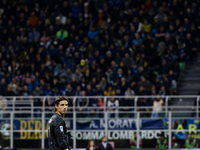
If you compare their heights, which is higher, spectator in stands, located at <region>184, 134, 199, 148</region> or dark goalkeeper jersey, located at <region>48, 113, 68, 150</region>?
spectator in stands, located at <region>184, 134, 199, 148</region>

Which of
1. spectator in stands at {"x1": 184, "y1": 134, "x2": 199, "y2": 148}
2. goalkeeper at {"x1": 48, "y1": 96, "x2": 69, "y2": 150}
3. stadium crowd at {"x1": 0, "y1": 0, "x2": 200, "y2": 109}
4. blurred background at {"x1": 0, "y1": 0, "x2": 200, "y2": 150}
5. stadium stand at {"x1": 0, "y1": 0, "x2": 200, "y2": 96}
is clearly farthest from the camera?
stadium stand at {"x1": 0, "y1": 0, "x2": 200, "y2": 96}

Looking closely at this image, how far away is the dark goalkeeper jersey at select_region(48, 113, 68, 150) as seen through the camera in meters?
8.98

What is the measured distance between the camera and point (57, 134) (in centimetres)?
898

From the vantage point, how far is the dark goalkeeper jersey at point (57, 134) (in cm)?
898

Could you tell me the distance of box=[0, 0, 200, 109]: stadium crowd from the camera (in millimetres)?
23750

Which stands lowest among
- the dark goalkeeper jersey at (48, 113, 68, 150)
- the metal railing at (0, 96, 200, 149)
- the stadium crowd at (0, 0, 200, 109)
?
the dark goalkeeper jersey at (48, 113, 68, 150)

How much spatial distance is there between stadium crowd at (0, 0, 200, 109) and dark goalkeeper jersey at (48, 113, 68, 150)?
12.8 meters

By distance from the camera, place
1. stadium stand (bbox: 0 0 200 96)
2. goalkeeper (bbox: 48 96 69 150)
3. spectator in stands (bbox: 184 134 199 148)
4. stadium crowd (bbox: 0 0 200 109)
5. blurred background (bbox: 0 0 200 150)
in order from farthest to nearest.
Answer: stadium stand (bbox: 0 0 200 96) → stadium crowd (bbox: 0 0 200 109) → blurred background (bbox: 0 0 200 150) → spectator in stands (bbox: 184 134 199 148) → goalkeeper (bbox: 48 96 69 150)

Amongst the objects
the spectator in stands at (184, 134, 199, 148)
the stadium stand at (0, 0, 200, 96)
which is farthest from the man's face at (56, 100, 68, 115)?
the stadium stand at (0, 0, 200, 96)

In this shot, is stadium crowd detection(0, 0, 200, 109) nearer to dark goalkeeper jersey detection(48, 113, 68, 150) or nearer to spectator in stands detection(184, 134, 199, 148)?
spectator in stands detection(184, 134, 199, 148)

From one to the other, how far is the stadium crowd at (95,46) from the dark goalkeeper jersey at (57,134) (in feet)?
42.0

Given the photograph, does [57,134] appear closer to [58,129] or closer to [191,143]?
[58,129]

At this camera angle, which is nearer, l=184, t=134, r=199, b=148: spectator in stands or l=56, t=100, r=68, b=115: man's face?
l=56, t=100, r=68, b=115: man's face

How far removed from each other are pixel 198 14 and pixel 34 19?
793 cm
